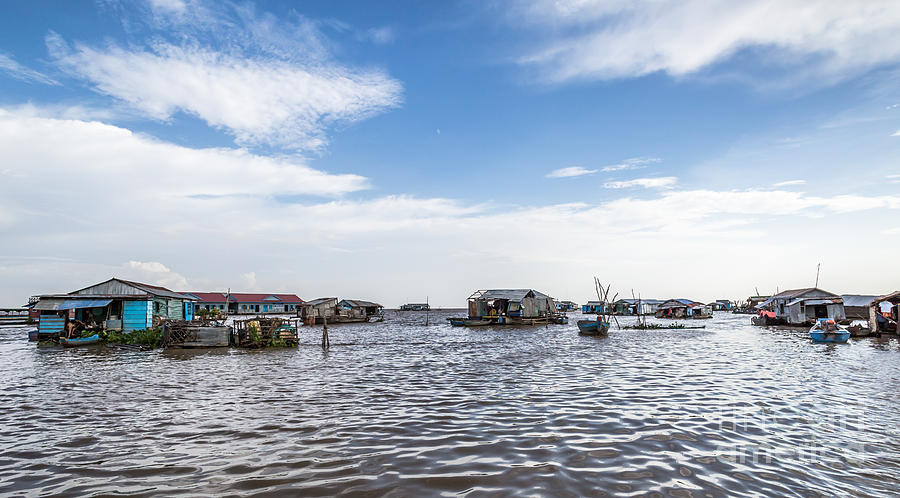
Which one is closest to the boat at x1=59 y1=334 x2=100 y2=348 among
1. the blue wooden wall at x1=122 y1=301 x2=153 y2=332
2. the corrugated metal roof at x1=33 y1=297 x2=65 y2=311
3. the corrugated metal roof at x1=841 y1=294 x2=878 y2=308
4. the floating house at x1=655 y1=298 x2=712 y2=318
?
the corrugated metal roof at x1=33 y1=297 x2=65 y2=311

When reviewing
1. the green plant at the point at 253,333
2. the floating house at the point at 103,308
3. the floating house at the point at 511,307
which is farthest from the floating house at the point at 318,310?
the green plant at the point at 253,333

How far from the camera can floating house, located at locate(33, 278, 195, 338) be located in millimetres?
29938

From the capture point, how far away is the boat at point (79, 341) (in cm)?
2831

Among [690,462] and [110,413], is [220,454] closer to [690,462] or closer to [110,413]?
[110,413]

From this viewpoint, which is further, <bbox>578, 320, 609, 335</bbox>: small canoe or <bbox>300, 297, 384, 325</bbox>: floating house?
<bbox>300, 297, 384, 325</bbox>: floating house

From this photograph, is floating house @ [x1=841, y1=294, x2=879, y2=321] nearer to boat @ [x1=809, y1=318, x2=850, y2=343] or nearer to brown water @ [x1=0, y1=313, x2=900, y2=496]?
boat @ [x1=809, y1=318, x2=850, y2=343]

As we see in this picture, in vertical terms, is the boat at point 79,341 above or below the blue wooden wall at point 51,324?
below

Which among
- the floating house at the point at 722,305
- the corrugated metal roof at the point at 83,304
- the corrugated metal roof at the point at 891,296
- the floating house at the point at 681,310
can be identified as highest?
the corrugated metal roof at the point at 83,304

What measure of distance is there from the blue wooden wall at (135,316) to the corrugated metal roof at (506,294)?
34.7m

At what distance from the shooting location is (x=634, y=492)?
6312 mm

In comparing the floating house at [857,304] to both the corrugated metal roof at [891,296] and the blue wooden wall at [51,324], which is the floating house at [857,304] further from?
the blue wooden wall at [51,324]

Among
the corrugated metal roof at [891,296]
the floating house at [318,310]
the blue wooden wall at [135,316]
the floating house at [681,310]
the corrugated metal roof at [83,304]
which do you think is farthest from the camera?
the floating house at [681,310]

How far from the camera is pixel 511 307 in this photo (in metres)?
57.0

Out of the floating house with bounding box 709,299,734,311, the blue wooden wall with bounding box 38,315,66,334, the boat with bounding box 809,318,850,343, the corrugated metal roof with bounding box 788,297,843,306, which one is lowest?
the floating house with bounding box 709,299,734,311
